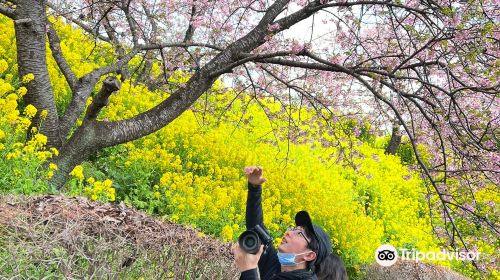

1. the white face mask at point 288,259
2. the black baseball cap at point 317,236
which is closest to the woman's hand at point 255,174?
the black baseball cap at point 317,236

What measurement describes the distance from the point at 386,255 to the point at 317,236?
6.24m

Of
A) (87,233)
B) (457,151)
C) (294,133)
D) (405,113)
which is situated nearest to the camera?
(87,233)

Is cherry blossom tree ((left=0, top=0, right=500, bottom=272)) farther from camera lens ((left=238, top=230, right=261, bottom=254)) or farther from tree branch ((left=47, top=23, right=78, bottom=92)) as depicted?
camera lens ((left=238, top=230, right=261, bottom=254))

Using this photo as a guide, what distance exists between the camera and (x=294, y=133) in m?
7.32

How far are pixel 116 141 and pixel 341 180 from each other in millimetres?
5362

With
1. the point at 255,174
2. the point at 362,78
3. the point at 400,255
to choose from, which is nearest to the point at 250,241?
the point at 255,174

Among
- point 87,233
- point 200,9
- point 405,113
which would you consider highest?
point 200,9

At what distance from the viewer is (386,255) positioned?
8.66 meters

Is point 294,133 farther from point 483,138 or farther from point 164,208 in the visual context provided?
point 483,138

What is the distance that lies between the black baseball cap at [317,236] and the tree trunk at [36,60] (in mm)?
3830

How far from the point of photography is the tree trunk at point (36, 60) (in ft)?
19.3

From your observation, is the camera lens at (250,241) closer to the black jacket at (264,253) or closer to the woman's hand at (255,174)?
the black jacket at (264,253)

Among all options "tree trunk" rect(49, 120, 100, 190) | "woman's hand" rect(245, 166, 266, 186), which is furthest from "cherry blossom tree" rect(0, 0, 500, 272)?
"woman's hand" rect(245, 166, 266, 186)

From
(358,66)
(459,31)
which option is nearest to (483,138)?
(459,31)
